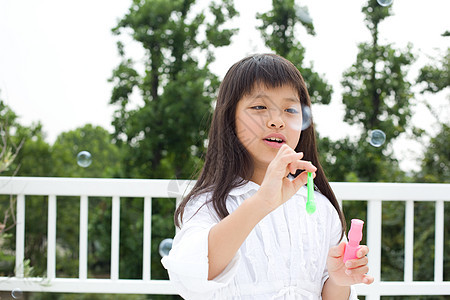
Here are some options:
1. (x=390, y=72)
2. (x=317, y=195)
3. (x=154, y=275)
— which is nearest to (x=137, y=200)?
(x=154, y=275)

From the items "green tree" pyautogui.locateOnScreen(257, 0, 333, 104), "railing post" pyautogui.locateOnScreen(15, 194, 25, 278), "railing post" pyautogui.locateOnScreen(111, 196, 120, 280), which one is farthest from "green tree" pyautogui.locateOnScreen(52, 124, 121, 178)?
"railing post" pyautogui.locateOnScreen(111, 196, 120, 280)

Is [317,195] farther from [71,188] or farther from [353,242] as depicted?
[71,188]

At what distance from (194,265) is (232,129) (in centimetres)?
33

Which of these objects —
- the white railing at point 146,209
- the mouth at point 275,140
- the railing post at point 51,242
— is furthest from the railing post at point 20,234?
the mouth at point 275,140

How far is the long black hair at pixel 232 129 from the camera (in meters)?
0.97

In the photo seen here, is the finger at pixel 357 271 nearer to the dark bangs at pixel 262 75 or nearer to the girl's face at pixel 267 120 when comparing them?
the girl's face at pixel 267 120

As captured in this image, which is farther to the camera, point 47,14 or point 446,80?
point 47,14

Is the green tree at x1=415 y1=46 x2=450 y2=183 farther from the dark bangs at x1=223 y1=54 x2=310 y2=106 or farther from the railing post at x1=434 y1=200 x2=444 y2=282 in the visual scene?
the dark bangs at x1=223 y1=54 x2=310 y2=106

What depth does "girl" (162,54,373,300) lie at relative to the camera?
2.70 ft

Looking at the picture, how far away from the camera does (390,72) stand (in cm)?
664

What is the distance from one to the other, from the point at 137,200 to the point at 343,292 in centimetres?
637

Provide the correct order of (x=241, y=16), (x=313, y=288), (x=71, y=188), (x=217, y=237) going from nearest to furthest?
(x=217, y=237) → (x=313, y=288) → (x=71, y=188) → (x=241, y=16)

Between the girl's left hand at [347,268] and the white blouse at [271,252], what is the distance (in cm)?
7

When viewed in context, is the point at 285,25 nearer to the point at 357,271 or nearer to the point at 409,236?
the point at 409,236
